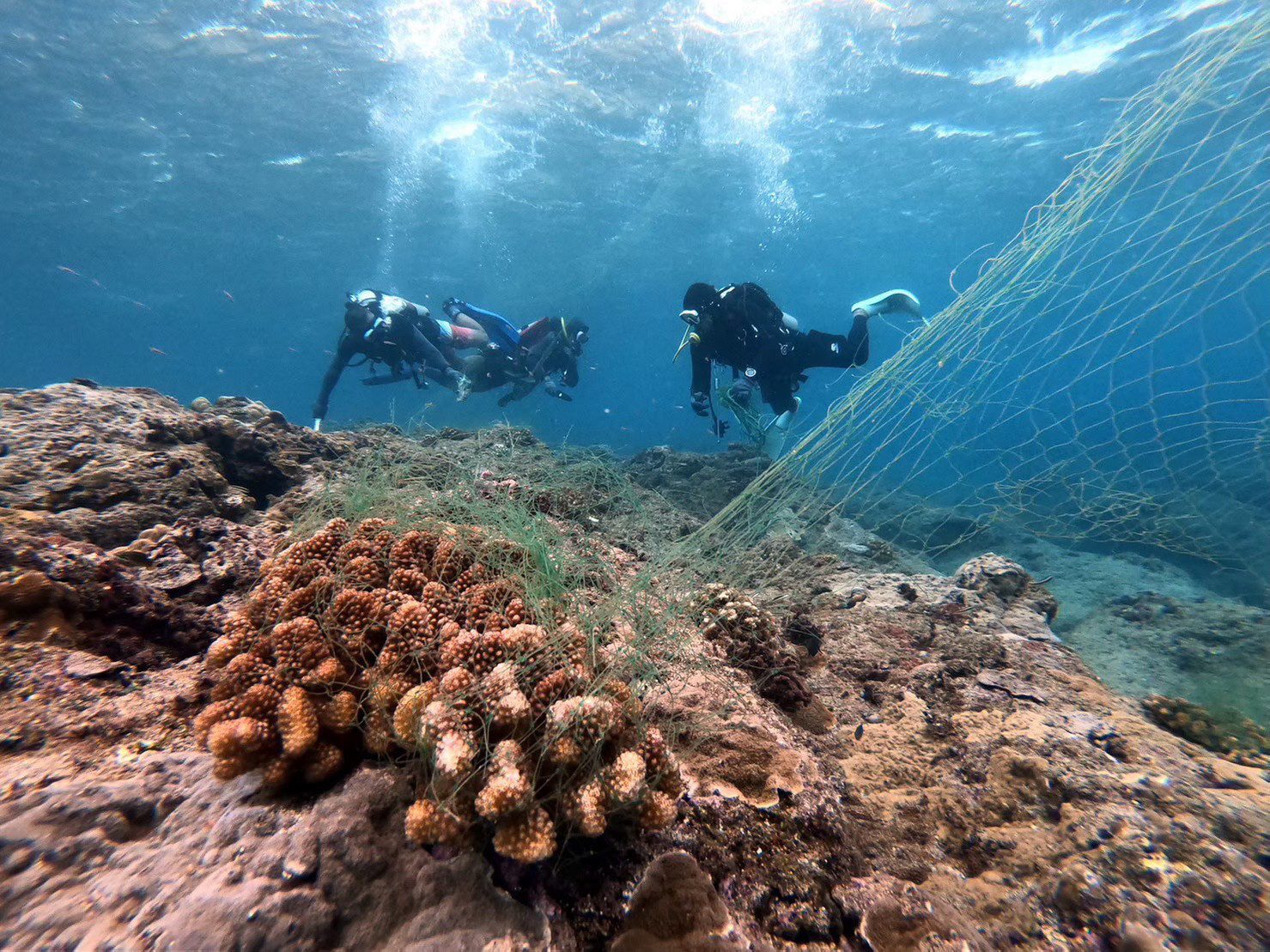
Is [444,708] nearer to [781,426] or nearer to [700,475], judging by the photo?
[700,475]

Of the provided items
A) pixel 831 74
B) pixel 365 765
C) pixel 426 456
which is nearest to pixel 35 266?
pixel 426 456

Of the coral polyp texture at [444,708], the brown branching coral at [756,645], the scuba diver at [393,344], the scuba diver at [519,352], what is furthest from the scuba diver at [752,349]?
the coral polyp texture at [444,708]

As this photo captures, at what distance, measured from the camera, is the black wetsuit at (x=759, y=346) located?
9.87m

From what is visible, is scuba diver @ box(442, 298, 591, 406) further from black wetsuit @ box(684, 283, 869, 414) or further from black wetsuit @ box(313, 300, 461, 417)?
black wetsuit @ box(684, 283, 869, 414)

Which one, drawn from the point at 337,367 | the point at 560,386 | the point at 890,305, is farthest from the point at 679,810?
the point at 560,386

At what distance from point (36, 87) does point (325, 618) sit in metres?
31.9

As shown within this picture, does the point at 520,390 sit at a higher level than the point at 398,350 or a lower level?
higher

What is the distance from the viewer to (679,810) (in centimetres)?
207

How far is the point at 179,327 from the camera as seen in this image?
52594 millimetres

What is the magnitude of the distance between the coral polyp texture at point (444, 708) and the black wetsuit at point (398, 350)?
1012 centimetres

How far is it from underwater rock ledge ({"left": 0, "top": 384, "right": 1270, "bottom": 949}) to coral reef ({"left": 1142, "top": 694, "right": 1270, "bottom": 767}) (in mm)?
350

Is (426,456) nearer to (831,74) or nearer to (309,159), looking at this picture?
(831,74)

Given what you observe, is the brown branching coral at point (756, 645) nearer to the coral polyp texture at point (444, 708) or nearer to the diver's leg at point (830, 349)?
the coral polyp texture at point (444, 708)

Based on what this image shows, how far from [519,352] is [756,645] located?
12.2 m
